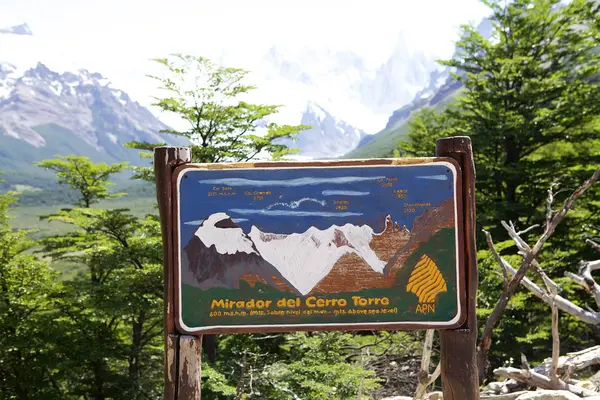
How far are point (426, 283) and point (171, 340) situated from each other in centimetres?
177

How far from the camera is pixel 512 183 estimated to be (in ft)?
49.4

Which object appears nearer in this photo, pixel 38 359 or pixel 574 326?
pixel 574 326

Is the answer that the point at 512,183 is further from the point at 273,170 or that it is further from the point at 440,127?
the point at 273,170

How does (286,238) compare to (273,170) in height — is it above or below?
below

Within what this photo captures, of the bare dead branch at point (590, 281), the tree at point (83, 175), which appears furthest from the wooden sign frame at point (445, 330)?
the tree at point (83, 175)

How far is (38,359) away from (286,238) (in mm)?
13417

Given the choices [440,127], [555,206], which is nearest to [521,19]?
[440,127]

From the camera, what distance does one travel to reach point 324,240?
132 inches

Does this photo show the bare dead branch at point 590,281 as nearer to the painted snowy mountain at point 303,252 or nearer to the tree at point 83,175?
the painted snowy mountain at point 303,252

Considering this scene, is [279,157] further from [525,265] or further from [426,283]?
[426,283]

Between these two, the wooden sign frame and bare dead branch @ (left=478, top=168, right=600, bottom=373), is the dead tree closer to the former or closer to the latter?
bare dead branch @ (left=478, top=168, right=600, bottom=373)

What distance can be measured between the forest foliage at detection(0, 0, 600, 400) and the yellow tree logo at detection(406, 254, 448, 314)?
26.9 feet

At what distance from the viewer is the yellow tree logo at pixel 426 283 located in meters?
3.33

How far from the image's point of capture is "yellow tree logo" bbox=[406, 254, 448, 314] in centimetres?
333
